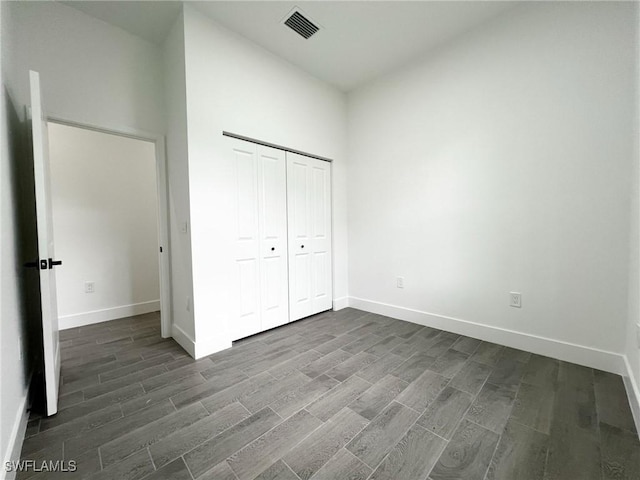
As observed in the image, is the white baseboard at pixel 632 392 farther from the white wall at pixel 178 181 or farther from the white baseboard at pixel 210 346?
the white wall at pixel 178 181

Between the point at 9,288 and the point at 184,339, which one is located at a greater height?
the point at 9,288

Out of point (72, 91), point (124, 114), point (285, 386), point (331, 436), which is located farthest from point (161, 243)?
point (331, 436)

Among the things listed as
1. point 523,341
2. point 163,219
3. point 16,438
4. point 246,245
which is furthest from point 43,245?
point 523,341

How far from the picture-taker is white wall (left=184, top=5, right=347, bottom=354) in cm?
213

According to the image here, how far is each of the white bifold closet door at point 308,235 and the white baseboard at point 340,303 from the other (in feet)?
0.24

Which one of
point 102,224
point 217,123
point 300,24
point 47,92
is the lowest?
point 102,224

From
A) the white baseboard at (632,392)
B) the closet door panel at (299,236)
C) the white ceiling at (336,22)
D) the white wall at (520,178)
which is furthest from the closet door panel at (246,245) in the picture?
the white baseboard at (632,392)

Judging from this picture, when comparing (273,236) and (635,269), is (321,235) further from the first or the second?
(635,269)

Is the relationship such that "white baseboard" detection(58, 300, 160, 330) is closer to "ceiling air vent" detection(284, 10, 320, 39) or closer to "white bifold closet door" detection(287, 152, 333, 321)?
"white bifold closet door" detection(287, 152, 333, 321)

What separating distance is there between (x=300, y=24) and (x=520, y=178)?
2408mm

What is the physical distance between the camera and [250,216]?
8.37 feet

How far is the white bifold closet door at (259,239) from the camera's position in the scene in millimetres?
2475

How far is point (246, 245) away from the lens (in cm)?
253

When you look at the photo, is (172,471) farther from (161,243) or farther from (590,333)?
(590,333)
